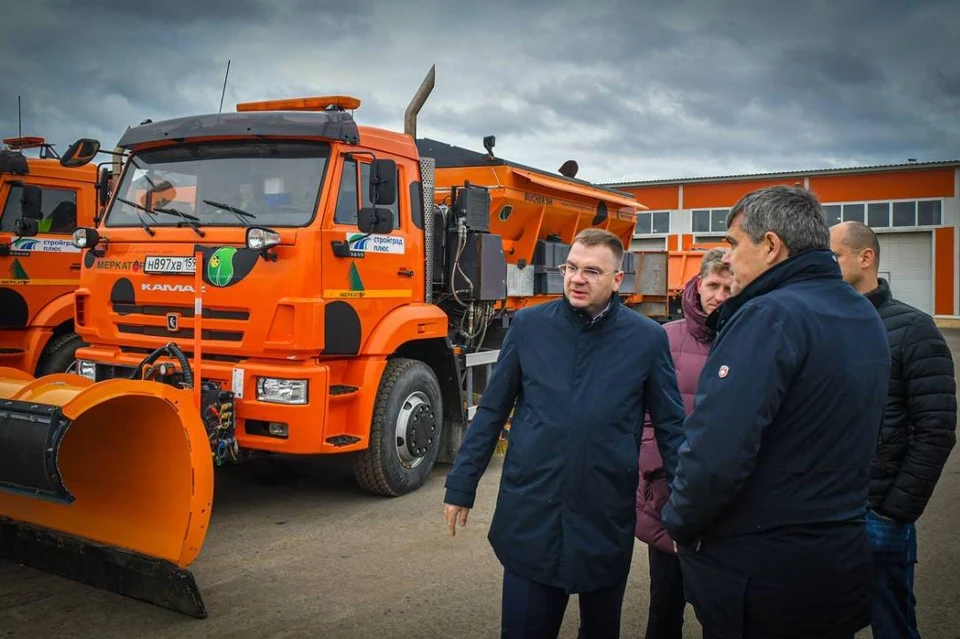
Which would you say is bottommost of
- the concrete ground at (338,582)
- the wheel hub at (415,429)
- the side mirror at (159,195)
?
the concrete ground at (338,582)

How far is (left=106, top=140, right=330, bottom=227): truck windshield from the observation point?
18.2 feet

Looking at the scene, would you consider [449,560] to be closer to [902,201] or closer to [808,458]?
[808,458]

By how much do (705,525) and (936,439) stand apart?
130 centimetres

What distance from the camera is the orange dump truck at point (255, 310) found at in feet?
13.9

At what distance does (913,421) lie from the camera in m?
2.98

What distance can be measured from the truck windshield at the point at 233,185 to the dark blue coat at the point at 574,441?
122 inches

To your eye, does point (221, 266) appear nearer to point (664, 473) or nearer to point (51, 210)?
point (664, 473)

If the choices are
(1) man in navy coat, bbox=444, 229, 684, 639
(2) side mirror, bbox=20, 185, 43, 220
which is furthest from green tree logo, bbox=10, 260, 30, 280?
(1) man in navy coat, bbox=444, 229, 684, 639

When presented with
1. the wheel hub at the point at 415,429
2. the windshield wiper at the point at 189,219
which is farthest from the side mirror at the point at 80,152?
the wheel hub at the point at 415,429

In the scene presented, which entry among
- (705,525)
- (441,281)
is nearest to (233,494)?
(441,281)

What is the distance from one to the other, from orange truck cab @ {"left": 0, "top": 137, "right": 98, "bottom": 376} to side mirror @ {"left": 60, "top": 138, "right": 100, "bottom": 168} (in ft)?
6.76

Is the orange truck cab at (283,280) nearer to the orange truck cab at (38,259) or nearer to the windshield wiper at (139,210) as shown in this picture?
the windshield wiper at (139,210)

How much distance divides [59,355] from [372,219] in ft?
13.6

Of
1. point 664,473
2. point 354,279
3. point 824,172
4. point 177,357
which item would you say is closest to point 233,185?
point 354,279
